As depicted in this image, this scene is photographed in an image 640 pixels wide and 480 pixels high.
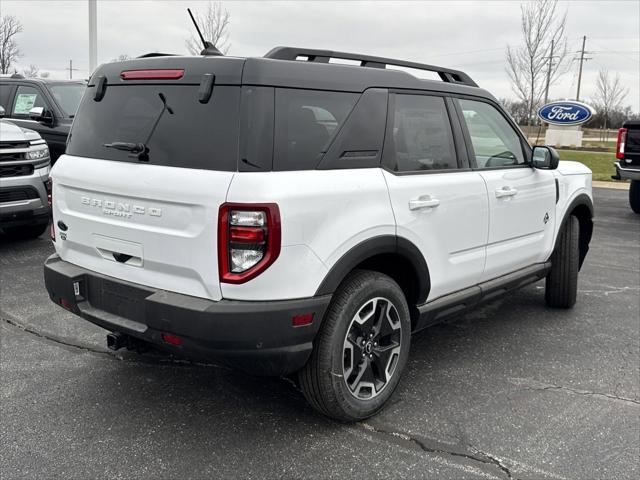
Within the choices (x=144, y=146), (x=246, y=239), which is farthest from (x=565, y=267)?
(x=144, y=146)

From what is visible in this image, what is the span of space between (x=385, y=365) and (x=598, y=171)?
18066 millimetres

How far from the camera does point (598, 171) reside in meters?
19.2

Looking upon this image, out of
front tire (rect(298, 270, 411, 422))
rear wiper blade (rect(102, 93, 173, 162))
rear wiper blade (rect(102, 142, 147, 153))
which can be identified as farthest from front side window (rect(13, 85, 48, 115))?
front tire (rect(298, 270, 411, 422))

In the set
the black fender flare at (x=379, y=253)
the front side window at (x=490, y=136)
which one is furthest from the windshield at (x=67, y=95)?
the black fender flare at (x=379, y=253)

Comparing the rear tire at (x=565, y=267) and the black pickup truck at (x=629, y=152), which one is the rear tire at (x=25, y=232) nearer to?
the rear tire at (x=565, y=267)

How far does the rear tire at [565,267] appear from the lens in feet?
16.8

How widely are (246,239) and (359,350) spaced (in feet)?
3.18

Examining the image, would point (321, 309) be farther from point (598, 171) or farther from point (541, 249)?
point (598, 171)

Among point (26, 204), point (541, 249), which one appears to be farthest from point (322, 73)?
point (26, 204)

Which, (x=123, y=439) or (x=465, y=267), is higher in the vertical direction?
(x=465, y=267)

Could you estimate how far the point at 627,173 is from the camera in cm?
1014

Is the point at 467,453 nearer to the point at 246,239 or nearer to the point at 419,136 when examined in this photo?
the point at 246,239

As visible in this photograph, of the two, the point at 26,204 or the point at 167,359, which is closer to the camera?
the point at 167,359

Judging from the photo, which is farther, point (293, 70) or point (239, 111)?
point (293, 70)
